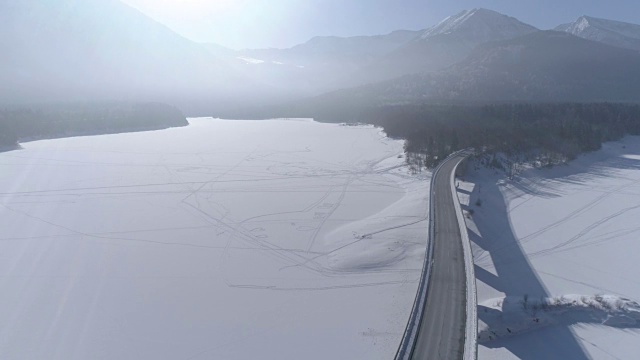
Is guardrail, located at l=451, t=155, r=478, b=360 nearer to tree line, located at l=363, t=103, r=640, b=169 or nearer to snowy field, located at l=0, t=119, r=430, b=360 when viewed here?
snowy field, located at l=0, t=119, r=430, b=360

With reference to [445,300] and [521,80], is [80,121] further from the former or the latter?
[521,80]

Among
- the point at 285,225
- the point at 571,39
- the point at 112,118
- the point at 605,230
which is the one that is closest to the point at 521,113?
the point at 605,230

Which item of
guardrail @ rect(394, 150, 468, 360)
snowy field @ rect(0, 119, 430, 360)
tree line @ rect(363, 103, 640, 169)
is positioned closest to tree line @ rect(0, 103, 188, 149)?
snowy field @ rect(0, 119, 430, 360)

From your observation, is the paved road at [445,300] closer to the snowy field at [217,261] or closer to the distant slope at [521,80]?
the snowy field at [217,261]

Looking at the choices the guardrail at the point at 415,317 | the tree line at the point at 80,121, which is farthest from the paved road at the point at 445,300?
the tree line at the point at 80,121

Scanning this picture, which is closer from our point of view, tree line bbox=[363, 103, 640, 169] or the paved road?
the paved road
